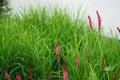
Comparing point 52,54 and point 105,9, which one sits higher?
point 105,9

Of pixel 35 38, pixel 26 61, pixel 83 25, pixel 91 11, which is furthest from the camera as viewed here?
pixel 91 11

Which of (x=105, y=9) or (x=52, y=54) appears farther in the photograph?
(x=105, y=9)

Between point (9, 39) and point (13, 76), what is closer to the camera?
point (13, 76)

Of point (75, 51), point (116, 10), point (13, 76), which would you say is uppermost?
point (116, 10)

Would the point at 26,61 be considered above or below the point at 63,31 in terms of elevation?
below

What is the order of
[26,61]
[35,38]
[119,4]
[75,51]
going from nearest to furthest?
[75,51] → [26,61] → [35,38] → [119,4]

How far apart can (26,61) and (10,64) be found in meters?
0.09

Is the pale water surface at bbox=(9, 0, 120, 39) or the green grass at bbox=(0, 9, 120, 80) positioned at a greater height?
the pale water surface at bbox=(9, 0, 120, 39)

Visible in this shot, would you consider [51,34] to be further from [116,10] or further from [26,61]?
[116,10]

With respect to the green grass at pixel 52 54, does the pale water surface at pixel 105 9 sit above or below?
above

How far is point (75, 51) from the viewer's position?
66.9 inches

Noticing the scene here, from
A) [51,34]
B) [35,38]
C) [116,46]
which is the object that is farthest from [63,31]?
[116,46]

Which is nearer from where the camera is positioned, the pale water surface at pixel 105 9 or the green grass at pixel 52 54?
the green grass at pixel 52 54

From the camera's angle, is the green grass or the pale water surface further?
the pale water surface
